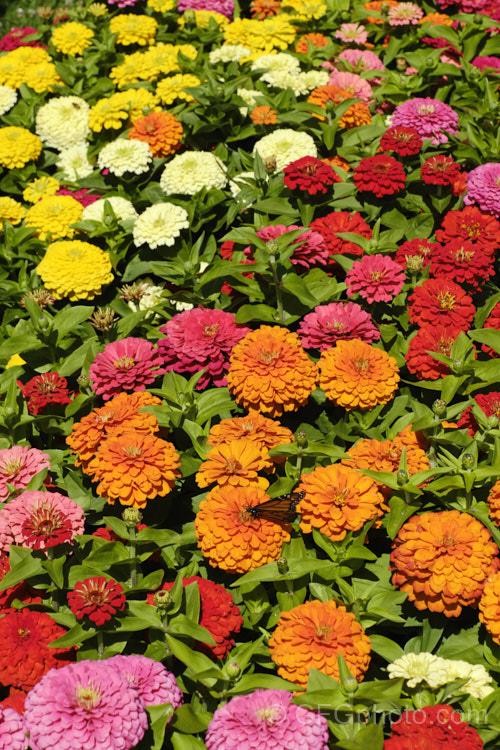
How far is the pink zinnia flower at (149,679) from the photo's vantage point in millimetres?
1835

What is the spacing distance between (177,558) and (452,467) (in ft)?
2.64

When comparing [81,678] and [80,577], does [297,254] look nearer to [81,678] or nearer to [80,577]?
[80,577]

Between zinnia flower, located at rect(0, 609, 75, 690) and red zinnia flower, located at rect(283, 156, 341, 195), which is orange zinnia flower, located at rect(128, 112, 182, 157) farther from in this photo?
zinnia flower, located at rect(0, 609, 75, 690)

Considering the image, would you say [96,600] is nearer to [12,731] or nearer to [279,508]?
[12,731]

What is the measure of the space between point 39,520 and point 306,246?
4.44ft

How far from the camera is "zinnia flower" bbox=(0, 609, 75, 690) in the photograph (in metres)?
1.94

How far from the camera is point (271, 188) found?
3.21 metres

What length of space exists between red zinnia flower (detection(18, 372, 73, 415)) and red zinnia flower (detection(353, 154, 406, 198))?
1.37m

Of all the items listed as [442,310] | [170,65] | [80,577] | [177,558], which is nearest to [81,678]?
[80,577]

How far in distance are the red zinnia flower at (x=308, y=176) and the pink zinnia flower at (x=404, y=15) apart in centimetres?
154

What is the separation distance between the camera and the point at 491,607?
1.91 m

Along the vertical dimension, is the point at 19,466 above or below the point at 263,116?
below

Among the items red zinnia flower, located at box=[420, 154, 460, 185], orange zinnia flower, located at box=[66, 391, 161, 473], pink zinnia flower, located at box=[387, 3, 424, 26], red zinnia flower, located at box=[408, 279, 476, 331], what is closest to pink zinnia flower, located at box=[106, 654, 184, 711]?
orange zinnia flower, located at box=[66, 391, 161, 473]

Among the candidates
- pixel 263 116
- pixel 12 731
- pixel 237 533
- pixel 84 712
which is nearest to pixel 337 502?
pixel 237 533
